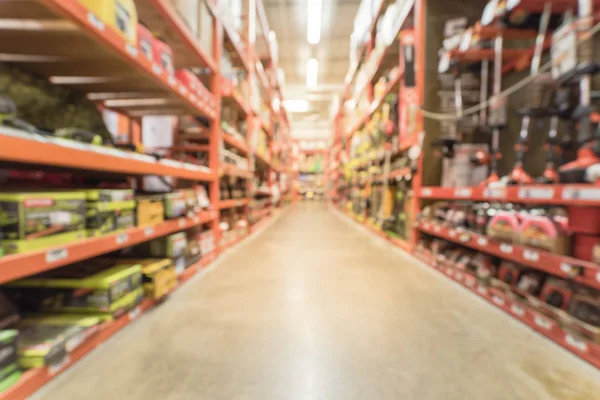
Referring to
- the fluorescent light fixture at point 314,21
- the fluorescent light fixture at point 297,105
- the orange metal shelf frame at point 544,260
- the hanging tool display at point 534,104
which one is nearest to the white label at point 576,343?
the orange metal shelf frame at point 544,260

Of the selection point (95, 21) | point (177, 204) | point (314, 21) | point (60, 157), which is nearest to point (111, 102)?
point (177, 204)

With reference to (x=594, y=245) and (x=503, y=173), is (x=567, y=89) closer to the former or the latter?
(x=503, y=173)

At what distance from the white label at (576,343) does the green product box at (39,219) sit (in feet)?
6.10

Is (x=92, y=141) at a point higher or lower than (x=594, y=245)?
higher

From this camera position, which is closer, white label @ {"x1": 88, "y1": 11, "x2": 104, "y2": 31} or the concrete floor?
the concrete floor

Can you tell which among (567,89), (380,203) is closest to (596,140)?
(567,89)

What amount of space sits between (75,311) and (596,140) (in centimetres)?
250

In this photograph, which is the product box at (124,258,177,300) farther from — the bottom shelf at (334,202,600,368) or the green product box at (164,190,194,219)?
the bottom shelf at (334,202,600,368)

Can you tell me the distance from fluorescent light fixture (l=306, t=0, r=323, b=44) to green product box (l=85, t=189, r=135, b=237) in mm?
5892

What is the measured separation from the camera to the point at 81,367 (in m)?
1.01

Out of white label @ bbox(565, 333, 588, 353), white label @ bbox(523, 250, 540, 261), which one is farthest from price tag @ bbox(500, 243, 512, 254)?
white label @ bbox(565, 333, 588, 353)

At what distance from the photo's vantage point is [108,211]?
4.15 ft

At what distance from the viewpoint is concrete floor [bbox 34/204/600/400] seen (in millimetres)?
910

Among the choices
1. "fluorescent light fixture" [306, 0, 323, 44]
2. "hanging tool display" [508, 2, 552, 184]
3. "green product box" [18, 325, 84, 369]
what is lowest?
"green product box" [18, 325, 84, 369]
